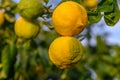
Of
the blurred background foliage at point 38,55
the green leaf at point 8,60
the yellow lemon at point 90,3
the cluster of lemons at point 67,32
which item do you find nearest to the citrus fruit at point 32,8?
the blurred background foliage at point 38,55

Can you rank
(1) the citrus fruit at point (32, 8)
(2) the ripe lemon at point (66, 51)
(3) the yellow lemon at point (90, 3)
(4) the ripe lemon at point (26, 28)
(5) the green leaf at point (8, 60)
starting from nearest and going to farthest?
1. (2) the ripe lemon at point (66, 51)
2. (1) the citrus fruit at point (32, 8)
3. (4) the ripe lemon at point (26, 28)
4. (3) the yellow lemon at point (90, 3)
5. (5) the green leaf at point (8, 60)

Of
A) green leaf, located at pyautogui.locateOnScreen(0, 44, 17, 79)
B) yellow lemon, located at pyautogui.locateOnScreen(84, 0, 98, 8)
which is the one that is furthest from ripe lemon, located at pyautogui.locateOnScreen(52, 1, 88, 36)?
green leaf, located at pyautogui.locateOnScreen(0, 44, 17, 79)

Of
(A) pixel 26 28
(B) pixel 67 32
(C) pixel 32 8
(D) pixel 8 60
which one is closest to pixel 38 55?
(D) pixel 8 60

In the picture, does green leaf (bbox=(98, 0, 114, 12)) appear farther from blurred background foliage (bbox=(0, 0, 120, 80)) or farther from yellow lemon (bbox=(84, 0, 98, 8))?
yellow lemon (bbox=(84, 0, 98, 8))

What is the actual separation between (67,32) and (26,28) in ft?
1.24

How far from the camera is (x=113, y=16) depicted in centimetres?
172

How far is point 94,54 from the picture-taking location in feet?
13.8

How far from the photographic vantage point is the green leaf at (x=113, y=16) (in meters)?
1.71

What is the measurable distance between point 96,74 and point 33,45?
1363 mm

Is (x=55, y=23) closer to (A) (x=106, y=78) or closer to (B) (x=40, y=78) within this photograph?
(B) (x=40, y=78)

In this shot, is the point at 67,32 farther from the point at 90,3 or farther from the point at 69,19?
the point at 90,3

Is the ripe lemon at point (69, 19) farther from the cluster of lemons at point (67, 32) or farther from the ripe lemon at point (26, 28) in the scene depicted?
the ripe lemon at point (26, 28)

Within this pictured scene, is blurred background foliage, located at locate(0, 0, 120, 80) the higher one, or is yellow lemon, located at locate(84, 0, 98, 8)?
yellow lemon, located at locate(84, 0, 98, 8)

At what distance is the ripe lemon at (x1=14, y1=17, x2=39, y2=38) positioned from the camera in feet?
5.88
